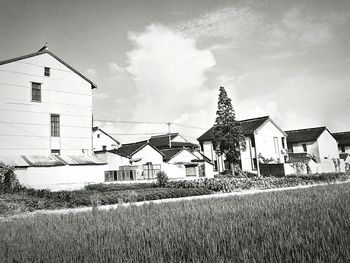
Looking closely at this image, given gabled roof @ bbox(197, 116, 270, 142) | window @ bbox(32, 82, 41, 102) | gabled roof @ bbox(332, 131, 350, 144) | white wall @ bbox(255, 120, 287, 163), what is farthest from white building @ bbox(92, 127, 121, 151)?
gabled roof @ bbox(332, 131, 350, 144)

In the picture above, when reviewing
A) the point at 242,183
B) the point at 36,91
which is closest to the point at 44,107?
the point at 36,91

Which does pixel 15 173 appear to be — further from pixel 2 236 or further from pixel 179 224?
pixel 179 224

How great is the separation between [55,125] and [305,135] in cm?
3877

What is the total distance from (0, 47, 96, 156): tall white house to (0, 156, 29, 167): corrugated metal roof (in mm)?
834

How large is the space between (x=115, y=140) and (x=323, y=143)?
35896mm

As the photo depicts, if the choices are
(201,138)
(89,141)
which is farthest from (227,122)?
(89,141)

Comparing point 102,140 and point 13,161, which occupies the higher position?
point 102,140

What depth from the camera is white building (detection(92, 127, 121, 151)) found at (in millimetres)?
51625

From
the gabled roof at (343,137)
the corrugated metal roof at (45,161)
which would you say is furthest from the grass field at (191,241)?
the gabled roof at (343,137)

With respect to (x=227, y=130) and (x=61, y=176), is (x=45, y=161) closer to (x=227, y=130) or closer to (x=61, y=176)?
(x=61, y=176)

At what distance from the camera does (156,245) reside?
4703 mm

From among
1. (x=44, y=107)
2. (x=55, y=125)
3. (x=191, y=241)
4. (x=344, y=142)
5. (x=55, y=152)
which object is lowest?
(x=191, y=241)

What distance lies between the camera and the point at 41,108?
26062mm

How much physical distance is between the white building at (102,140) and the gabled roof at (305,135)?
30.8 meters
